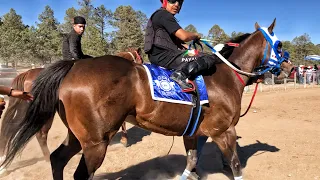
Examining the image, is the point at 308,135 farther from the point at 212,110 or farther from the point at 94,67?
the point at 94,67

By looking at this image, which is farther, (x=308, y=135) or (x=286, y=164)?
(x=308, y=135)

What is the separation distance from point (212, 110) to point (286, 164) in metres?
2.53

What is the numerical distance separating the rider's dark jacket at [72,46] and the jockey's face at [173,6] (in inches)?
91.5

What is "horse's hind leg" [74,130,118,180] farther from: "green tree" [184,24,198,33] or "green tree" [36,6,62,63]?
"green tree" [184,24,198,33]

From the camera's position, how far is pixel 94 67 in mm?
3428

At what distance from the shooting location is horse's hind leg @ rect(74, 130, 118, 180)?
3324 millimetres

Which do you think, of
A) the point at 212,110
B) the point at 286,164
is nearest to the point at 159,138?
the point at 286,164

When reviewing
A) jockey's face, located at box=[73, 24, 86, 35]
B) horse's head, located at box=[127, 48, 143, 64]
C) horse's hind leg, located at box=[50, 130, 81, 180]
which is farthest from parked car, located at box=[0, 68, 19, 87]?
horse's hind leg, located at box=[50, 130, 81, 180]

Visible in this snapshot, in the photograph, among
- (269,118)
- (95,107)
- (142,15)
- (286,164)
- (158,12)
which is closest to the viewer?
(95,107)

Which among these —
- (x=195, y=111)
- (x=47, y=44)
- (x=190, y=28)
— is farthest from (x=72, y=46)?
(x=190, y=28)

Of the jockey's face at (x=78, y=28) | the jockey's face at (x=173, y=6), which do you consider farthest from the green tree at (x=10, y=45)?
the jockey's face at (x=173, y=6)

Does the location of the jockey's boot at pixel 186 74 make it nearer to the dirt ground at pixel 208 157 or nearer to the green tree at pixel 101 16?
the dirt ground at pixel 208 157

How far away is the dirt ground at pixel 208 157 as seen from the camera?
5.07 metres

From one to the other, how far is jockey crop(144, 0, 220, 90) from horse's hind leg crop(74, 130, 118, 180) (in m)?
1.21
